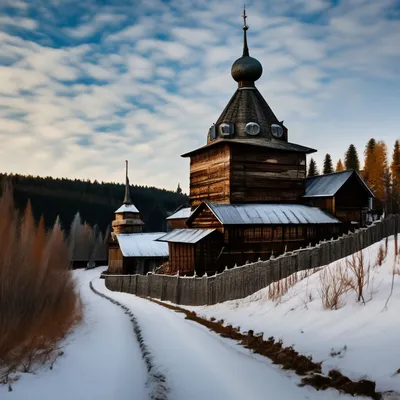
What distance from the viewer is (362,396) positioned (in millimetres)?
4926

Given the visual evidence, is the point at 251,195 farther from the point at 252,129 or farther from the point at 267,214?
the point at 252,129

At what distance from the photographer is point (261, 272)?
46.8 feet

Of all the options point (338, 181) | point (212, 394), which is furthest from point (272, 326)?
point (338, 181)

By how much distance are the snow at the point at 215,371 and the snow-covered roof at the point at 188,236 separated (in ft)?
45.3

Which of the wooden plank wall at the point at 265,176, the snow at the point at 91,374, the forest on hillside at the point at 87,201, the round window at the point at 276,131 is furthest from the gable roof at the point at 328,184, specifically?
the forest on hillside at the point at 87,201

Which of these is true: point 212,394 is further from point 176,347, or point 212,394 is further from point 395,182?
point 395,182

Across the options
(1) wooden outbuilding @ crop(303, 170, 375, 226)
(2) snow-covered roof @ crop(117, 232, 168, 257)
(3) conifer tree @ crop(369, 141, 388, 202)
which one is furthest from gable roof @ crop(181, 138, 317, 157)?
(3) conifer tree @ crop(369, 141, 388, 202)

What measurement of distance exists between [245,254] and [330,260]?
8.72 metres

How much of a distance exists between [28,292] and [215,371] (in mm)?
4414

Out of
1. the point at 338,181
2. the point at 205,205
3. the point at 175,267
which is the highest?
the point at 338,181

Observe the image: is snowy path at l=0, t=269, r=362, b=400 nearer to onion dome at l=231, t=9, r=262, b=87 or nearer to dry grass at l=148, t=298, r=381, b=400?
dry grass at l=148, t=298, r=381, b=400

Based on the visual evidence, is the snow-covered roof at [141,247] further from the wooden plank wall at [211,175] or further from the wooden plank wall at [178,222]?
the wooden plank wall at [211,175]

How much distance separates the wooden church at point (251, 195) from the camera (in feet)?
78.7

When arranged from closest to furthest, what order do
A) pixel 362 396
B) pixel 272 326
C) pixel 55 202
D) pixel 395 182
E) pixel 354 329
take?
pixel 362 396 → pixel 354 329 → pixel 272 326 → pixel 395 182 → pixel 55 202
